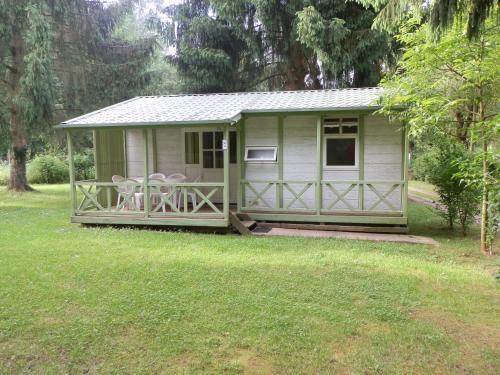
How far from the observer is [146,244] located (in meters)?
7.23

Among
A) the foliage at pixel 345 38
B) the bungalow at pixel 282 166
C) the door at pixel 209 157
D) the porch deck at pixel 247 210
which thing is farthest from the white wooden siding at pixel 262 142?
the foliage at pixel 345 38

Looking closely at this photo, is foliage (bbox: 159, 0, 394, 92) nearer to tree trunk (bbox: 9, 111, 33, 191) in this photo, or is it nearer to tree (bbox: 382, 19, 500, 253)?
tree trunk (bbox: 9, 111, 33, 191)

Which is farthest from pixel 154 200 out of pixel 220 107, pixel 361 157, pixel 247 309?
pixel 247 309

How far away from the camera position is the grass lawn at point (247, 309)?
3.33m

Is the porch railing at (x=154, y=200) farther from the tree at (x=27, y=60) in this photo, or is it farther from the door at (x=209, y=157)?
the tree at (x=27, y=60)

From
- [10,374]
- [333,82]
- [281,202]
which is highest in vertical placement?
[333,82]

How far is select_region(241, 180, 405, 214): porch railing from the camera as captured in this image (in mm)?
8539

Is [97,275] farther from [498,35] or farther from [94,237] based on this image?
[498,35]

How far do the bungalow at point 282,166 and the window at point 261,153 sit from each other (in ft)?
0.08

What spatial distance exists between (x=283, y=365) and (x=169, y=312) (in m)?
→ 1.45

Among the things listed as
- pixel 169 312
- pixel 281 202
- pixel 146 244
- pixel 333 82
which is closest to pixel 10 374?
pixel 169 312

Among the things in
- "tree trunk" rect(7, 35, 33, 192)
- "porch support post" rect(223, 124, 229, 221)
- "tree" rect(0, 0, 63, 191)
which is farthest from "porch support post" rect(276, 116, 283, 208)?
"tree trunk" rect(7, 35, 33, 192)

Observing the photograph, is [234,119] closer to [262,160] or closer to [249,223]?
[262,160]

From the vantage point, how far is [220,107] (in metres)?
9.29
